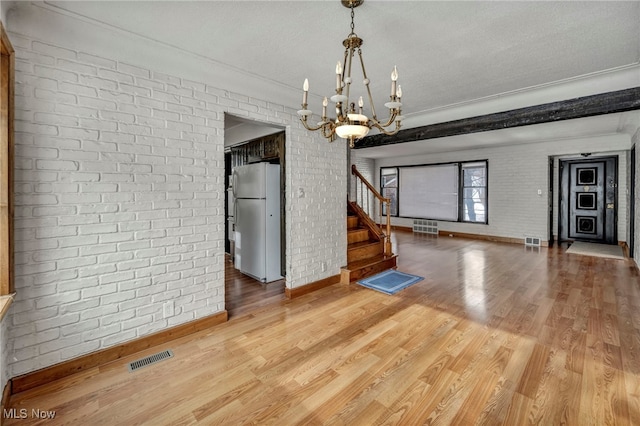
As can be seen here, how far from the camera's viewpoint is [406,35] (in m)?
2.21

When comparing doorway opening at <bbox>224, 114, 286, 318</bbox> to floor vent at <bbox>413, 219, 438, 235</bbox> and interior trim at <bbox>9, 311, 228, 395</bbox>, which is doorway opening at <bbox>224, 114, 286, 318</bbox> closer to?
interior trim at <bbox>9, 311, 228, 395</bbox>

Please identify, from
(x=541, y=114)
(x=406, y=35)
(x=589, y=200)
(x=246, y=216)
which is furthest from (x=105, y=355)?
(x=589, y=200)

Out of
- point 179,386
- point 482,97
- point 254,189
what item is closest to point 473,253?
point 482,97

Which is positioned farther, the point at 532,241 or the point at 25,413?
the point at 532,241

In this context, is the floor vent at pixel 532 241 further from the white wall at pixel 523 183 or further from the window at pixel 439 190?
the window at pixel 439 190

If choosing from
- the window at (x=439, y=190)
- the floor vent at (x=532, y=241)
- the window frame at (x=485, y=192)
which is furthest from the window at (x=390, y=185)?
the floor vent at (x=532, y=241)

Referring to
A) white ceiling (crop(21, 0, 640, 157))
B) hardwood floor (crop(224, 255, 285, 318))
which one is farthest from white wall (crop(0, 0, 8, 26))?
hardwood floor (crop(224, 255, 285, 318))

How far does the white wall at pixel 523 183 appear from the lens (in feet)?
21.5

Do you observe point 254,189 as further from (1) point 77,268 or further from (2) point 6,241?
(2) point 6,241

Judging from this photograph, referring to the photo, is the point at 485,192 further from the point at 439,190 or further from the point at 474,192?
the point at 439,190

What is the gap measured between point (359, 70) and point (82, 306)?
314cm

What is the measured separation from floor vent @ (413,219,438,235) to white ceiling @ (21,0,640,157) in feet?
20.4

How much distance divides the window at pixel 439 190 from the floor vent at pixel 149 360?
27.0ft

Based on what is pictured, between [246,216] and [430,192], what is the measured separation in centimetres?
649
